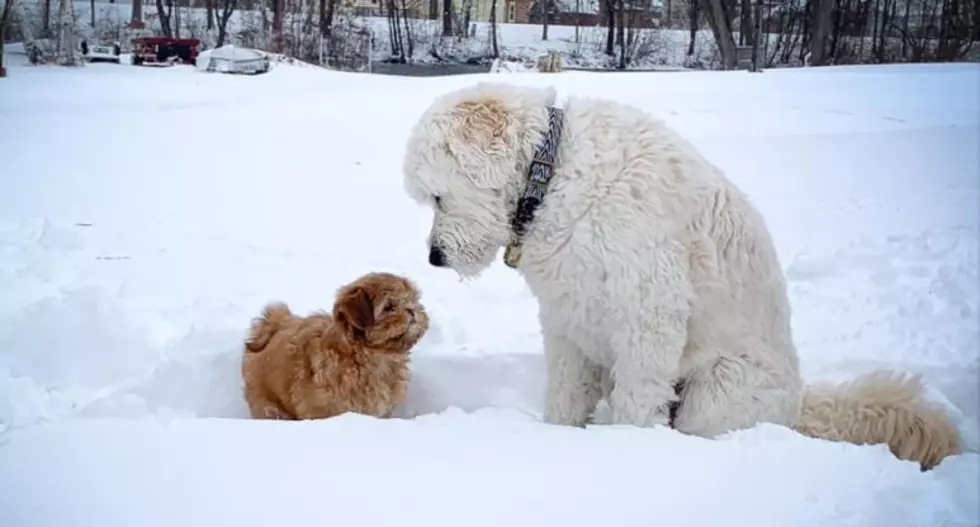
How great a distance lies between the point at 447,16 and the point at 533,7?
0.21 metres

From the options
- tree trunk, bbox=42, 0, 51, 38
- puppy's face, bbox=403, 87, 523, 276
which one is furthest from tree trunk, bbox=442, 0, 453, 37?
tree trunk, bbox=42, 0, 51, 38

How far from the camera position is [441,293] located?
276 centimetres

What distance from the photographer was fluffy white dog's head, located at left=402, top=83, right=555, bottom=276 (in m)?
1.71

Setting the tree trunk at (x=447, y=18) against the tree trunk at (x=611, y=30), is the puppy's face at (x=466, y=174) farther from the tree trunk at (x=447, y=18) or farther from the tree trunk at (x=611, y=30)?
the tree trunk at (x=611, y=30)

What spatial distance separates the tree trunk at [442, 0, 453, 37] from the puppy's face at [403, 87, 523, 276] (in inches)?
12.8

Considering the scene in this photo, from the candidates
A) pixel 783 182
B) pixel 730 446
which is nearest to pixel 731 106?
pixel 783 182

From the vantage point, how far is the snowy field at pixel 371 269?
A: 51.2 inches

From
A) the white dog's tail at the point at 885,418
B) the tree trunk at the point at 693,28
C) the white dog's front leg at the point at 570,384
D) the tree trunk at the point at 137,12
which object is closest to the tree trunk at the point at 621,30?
the tree trunk at the point at 693,28

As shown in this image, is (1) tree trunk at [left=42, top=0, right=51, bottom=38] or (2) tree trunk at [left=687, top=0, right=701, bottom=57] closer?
(1) tree trunk at [left=42, top=0, right=51, bottom=38]

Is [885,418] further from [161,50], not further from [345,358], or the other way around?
[161,50]

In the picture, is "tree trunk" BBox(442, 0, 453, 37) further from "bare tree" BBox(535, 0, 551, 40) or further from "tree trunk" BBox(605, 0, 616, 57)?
"tree trunk" BBox(605, 0, 616, 57)

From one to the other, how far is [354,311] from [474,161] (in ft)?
2.36

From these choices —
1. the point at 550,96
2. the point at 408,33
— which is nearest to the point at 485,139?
the point at 550,96

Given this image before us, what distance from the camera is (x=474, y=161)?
1716 mm
